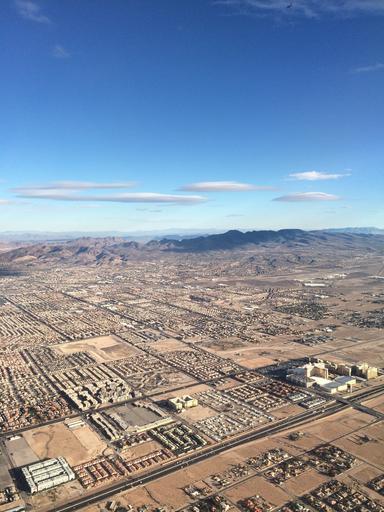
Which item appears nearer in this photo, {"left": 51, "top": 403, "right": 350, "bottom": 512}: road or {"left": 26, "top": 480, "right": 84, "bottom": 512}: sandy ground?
{"left": 26, "top": 480, "right": 84, "bottom": 512}: sandy ground

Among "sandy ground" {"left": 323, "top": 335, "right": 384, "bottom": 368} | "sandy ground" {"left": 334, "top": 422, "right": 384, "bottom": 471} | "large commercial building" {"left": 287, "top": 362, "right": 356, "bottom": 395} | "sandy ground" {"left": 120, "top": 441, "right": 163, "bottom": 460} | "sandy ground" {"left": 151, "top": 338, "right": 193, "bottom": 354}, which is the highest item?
"large commercial building" {"left": 287, "top": 362, "right": 356, "bottom": 395}

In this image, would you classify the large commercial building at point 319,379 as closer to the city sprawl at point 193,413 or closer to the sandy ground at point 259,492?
the city sprawl at point 193,413

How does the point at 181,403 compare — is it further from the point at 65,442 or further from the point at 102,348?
the point at 102,348

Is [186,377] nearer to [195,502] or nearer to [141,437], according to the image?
[141,437]

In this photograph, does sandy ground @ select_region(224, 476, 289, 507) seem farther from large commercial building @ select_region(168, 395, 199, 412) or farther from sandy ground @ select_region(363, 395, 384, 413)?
sandy ground @ select_region(363, 395, 384, 413)

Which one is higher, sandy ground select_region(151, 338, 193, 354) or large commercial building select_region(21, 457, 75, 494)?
large commercial building select_region(21, 457, 75, 494)

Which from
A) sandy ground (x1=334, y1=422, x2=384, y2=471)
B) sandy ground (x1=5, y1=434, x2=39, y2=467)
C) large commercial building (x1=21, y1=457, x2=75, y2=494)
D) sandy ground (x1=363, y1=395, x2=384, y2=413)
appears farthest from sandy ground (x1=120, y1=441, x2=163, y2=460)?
sandy ground (x1=363, y1=395, x2=384, y2=413)

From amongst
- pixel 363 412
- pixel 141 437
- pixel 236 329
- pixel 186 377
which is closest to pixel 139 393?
pixel 186 377

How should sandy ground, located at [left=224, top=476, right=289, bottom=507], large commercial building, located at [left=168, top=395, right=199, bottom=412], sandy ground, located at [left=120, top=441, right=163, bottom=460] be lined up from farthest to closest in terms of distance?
large commercial building, located at [left=168, top=395, right=199, bottom=412], sandy ground, located at [left=120, top=441, right=163, bottom=460], sandy ground, located at [left=224, top=476, right=289, bottom=507]
